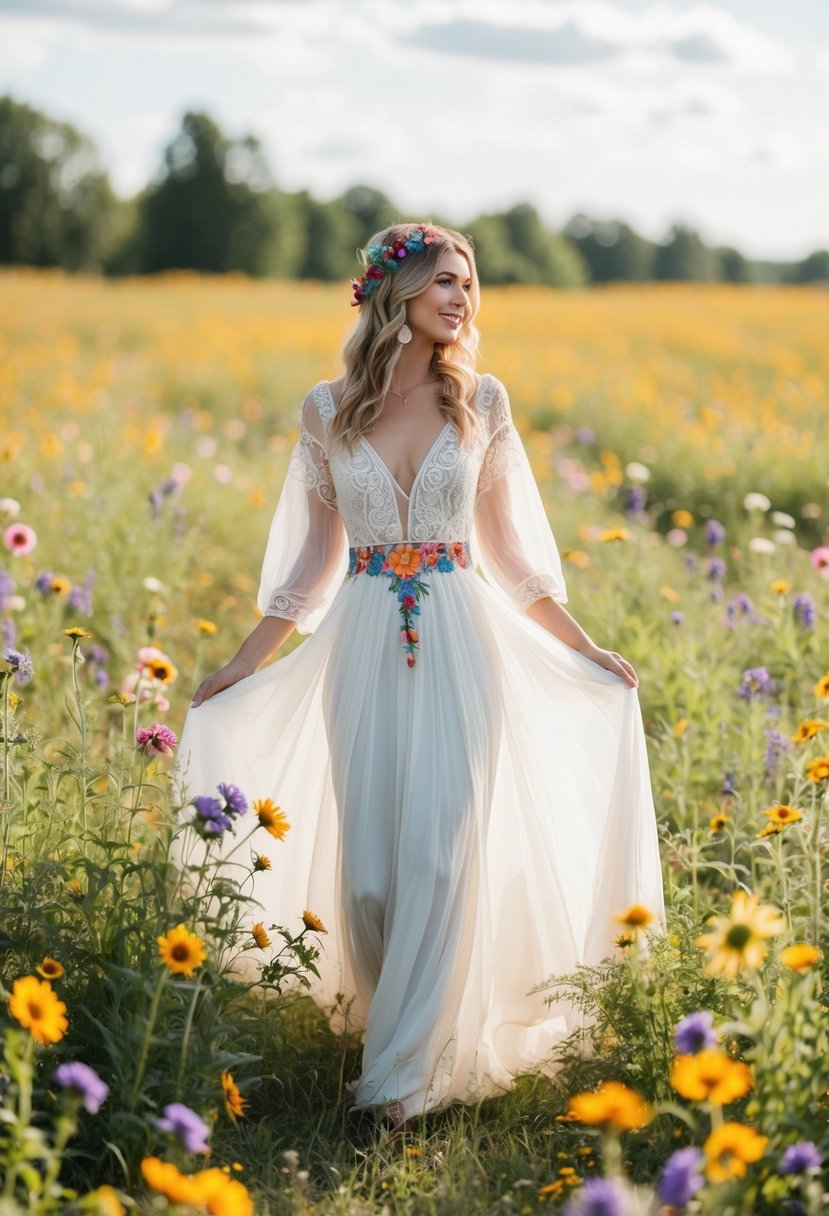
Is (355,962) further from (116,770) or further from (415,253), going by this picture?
(415,253)

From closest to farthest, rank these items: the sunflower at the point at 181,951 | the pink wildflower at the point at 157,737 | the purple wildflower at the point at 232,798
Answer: the sunflower at the point at 181,951 < the purple wildflower at the point at 232,798 < the pink wildflower at the point at 157,737

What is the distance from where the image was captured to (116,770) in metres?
3.53

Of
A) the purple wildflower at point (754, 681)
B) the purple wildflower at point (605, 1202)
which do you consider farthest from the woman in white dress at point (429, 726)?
the purple wildflower at point (605, 1202)

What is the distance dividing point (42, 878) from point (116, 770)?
24.5 inches

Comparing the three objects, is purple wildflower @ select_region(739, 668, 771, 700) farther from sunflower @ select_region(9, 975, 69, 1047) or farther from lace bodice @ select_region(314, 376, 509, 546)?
sunflower @ select_region(9, 975, 69, 1047)

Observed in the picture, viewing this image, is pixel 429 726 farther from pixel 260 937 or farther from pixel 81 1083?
pixel 81 1083

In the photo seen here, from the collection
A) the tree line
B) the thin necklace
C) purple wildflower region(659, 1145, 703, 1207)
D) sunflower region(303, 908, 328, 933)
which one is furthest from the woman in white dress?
the tree line

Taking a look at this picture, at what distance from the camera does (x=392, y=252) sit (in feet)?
11.2

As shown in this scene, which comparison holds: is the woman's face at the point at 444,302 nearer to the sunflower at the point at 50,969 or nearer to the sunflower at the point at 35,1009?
the sunflower at the point at 50,969

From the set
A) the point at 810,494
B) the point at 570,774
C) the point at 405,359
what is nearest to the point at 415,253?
the point at 405,359

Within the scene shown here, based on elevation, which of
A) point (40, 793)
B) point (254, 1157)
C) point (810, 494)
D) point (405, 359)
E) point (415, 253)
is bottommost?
point (254, 1157)

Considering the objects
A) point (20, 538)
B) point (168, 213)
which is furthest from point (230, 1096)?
point (168, 213)

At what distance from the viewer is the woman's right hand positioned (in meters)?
3.42

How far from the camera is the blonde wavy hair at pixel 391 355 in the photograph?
3363mm
